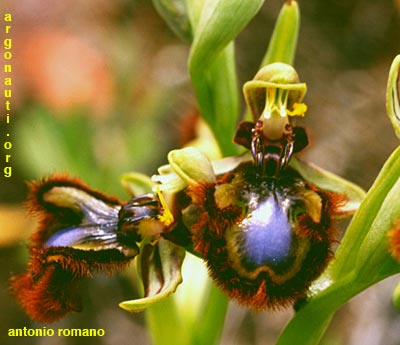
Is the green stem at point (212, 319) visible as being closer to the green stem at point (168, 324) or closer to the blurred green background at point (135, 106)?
the green stem at point (168, 324)

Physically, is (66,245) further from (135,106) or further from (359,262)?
(135,106)

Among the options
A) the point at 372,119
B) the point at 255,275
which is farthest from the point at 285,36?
the point at 372,119

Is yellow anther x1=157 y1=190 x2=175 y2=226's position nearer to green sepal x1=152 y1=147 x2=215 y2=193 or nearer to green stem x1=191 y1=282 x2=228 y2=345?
green sepal x1=152 y1=147 x2=215 y2=193

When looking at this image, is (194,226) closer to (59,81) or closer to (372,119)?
(59,81)

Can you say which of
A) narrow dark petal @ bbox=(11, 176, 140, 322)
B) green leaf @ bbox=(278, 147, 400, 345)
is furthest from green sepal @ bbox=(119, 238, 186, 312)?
green leaf @ bbox=(278, 147, 400, 345)

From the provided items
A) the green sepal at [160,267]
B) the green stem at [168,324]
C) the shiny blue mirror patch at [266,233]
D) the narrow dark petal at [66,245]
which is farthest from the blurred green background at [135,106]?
the shiny blue mirror patch at [266,233]

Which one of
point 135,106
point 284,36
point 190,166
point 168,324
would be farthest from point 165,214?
point 135,106

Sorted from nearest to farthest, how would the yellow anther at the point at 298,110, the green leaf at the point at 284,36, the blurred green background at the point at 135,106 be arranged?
the yellow anther at the point at 298,110, the green leaf at the point at 284,36, the blurred green background at the point at 135,106
